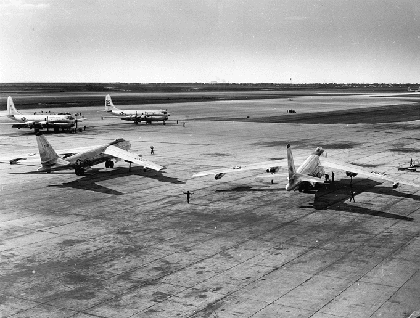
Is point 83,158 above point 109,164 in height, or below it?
above

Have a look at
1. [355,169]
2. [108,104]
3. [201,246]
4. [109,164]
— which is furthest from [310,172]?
[108,104]

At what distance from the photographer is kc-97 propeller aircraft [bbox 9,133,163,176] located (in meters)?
47.2

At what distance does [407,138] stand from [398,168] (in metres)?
33.1

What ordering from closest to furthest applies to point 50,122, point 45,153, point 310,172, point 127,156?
point 310,172 → point 45,153 → point 127,156 → point 50,122

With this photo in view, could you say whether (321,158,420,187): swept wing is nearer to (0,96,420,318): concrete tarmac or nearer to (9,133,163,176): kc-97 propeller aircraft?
(0,96,420,318): concrete tarmac

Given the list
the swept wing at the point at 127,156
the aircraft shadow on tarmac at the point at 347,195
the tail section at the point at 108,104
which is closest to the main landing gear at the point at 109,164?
the swept wing at the point at 127,156

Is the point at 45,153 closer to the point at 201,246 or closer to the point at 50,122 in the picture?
the point at 201,246

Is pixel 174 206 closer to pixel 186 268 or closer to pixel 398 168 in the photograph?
pixel 186 268

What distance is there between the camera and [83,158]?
51500 millimetres

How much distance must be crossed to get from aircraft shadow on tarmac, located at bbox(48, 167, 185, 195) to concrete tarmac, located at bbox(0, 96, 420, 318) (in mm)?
107

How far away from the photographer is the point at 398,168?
54438mm

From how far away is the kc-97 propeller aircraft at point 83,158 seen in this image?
47219 mm

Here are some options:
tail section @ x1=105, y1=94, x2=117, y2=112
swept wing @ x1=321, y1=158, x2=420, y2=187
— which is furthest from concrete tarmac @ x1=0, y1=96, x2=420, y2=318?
tail section @ x1=105, y1=94, x2=117, y2=112

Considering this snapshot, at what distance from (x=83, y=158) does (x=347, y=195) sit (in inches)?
1038
